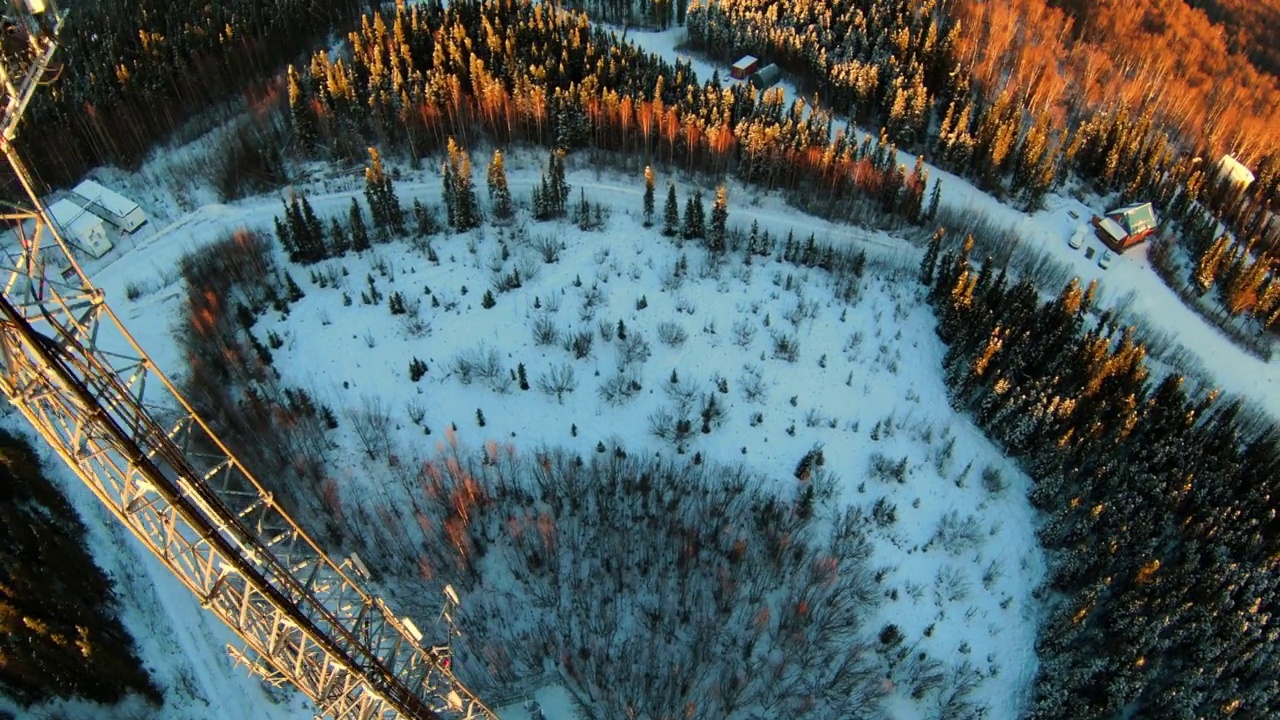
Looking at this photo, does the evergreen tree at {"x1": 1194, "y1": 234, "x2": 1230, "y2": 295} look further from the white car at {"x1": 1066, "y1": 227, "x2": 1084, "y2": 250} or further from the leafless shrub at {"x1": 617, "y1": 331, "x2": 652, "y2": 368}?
the leafless shrub at {"x1": 617, "y1": 331, "x2": 652, "y2": 368}

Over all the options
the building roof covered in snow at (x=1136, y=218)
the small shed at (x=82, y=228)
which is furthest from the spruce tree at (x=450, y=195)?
the building roof covered in snow at (x=1136, y=218)

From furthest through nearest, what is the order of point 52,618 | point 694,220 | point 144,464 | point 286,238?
point 694,220
point 286,238
point 52,618
point 144,464

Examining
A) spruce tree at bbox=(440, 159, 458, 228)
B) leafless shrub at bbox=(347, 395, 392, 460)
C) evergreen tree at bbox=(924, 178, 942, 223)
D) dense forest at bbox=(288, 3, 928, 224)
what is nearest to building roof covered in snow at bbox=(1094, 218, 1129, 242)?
evergreen tree at bbox=(924, 178, 942, 223)

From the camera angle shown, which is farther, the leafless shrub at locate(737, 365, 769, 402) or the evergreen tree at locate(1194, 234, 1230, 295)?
the evergreen tree at locate(1194, 234, 1230, 295)

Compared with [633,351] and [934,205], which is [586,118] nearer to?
[633,351]

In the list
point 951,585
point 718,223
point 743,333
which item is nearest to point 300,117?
point 718,223

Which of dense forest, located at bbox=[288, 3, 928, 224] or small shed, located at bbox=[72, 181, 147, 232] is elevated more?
dense forest, located at bbox=[288, 3, 928, 224]
